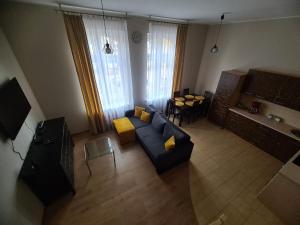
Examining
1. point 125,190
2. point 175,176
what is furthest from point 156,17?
point 125,190

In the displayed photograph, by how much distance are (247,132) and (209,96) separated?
160 cm

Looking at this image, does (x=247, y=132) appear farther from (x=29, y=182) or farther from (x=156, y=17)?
(x=29, y=182)

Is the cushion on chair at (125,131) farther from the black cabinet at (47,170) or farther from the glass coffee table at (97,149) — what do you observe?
the black cabinet at (47,170)

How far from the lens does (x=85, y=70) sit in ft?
9.70

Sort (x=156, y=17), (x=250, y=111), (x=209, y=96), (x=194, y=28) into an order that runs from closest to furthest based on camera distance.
Result: 1. (x=156, y=17)
2. (x=250, y=111)
3. (x=194, y=28)
4. (x=209, y=96)

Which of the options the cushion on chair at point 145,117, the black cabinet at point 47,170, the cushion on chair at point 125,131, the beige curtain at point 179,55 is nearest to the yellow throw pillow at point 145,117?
the cushion on chair at point 145,117

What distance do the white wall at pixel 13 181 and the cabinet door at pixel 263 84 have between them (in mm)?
4745

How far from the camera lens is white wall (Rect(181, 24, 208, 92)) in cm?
410

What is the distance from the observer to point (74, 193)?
229 centimetres

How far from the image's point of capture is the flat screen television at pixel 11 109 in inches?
63.5

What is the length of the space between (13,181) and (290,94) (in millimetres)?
4853

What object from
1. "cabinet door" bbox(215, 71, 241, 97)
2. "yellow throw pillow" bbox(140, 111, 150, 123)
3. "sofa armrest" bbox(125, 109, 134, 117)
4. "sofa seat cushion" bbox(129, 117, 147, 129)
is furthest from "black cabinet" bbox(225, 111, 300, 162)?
"sofa armrest" bbox(125, 109, 134, 117)

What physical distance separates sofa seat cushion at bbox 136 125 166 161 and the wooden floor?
Result: 343 millimetres

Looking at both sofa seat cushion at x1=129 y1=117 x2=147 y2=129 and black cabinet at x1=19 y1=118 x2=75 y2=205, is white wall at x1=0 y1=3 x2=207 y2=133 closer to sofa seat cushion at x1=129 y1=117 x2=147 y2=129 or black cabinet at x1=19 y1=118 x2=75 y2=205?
sofa seat cushion at x1=129 y1=117 x2=147 y2=129
